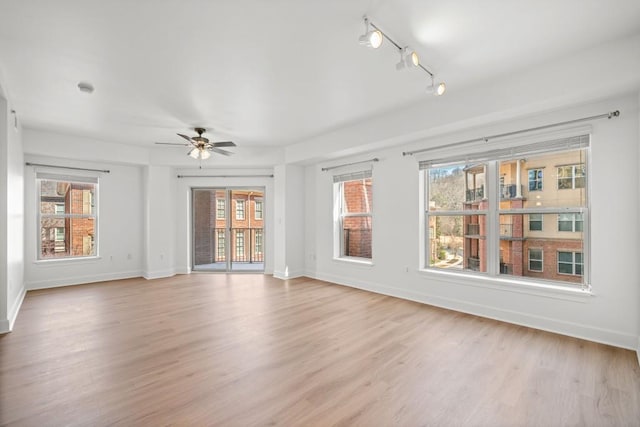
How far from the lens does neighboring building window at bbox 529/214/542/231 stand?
3604 millimetres

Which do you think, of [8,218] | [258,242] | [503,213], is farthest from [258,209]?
[503,213]

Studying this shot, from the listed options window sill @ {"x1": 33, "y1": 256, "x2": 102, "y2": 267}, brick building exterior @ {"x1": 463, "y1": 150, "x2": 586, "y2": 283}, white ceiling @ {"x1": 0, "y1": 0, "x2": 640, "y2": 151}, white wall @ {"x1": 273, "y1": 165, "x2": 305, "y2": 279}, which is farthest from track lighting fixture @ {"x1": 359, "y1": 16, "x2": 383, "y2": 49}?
window sill @ {"x1": 33, "y1": 256, "x2": 102, "y2": 267}

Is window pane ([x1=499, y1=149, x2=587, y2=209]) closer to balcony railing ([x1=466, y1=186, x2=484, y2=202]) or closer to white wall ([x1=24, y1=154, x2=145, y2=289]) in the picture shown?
balcony railing ([x1=466, y1=186, x2=484, y2=202])

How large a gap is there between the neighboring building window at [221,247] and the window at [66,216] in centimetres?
231

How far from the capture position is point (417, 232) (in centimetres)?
460

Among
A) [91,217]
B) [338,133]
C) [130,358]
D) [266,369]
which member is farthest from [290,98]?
[91,217]

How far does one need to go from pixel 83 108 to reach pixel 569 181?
5828 millimetres

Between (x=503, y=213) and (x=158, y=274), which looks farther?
(x=158, y=274)

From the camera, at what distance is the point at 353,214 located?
18.9 ft

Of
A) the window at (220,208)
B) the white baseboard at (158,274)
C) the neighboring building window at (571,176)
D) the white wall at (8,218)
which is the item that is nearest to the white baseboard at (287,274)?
the window at (220,208)

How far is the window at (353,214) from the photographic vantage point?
5.57 metres

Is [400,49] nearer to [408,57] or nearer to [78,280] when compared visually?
[408,57]

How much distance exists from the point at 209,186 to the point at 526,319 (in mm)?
6071

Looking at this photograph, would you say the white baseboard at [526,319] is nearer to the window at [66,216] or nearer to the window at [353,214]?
the window at [353,214]
